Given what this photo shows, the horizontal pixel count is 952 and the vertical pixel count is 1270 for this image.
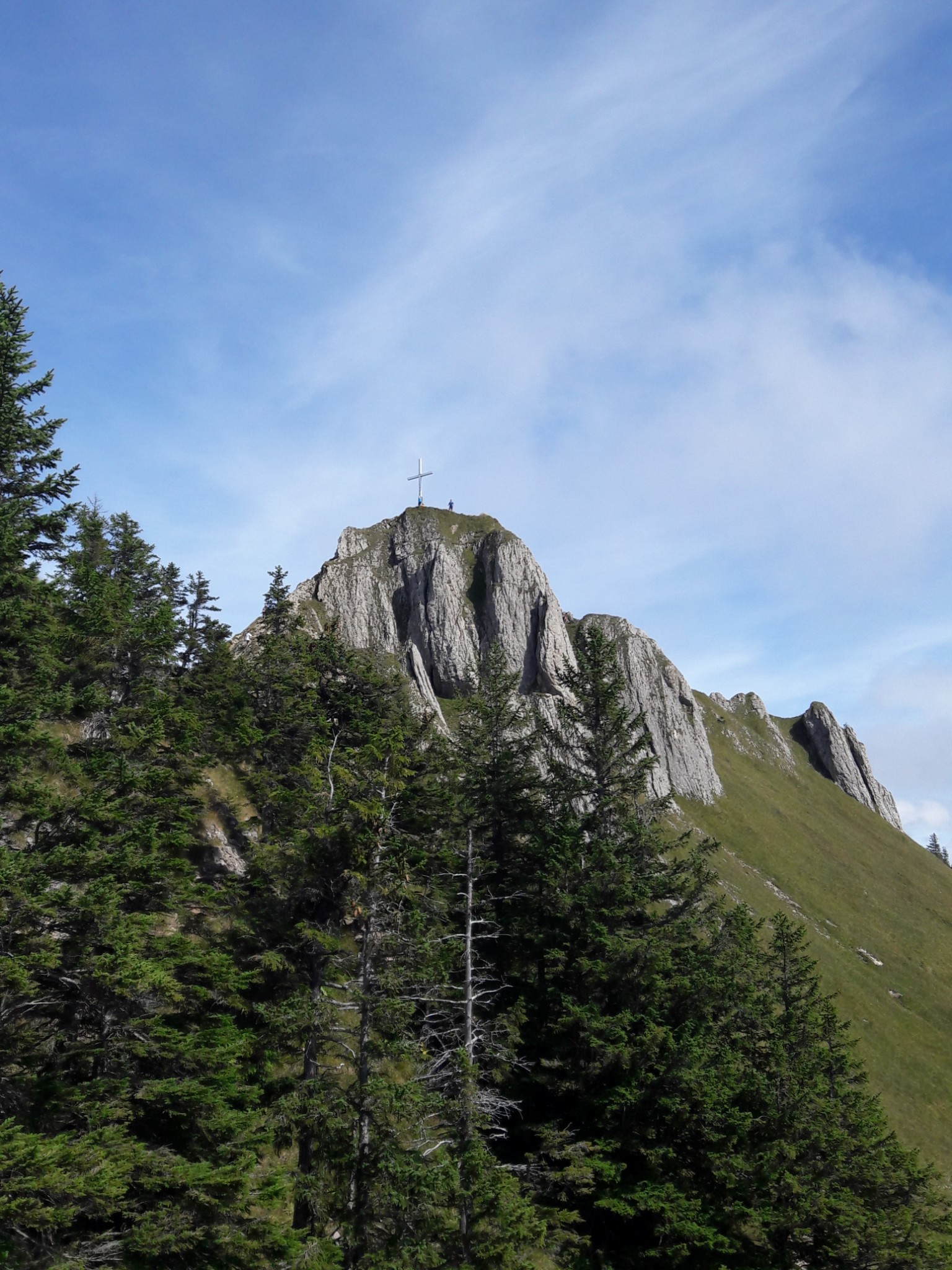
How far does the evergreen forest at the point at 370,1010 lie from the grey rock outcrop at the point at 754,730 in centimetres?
9169

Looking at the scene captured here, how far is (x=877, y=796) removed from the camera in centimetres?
13500

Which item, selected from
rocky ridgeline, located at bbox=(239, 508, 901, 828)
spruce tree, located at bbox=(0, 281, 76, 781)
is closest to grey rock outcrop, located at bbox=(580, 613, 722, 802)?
rocky ridgeline, located at bbox=(239, 508, 901, 828)

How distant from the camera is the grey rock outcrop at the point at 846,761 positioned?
129 meters

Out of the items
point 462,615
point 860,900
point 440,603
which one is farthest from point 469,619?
point 860,900

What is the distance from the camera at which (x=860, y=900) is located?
290 ft

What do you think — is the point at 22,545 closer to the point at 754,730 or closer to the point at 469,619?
the point at 469,619

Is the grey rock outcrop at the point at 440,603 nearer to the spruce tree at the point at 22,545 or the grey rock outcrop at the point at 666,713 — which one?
the grey rock outcrop at the point at 666,713

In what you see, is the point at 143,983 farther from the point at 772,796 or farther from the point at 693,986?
the point at 772,796

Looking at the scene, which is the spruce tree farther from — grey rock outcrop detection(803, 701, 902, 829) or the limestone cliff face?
grey rock outcrop detection(803, 701, 902, 829)

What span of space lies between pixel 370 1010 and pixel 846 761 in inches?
5171

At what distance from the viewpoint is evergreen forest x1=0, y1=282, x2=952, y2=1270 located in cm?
1619

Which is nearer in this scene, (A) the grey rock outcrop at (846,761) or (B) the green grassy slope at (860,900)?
(B) the green grassy slope at (860,900)

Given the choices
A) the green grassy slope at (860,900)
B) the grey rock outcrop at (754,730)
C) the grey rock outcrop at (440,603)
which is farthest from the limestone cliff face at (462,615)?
→ the grey rock outcrop at (754,730)

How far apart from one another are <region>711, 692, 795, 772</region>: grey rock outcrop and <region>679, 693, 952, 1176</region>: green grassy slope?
0.68 metres
